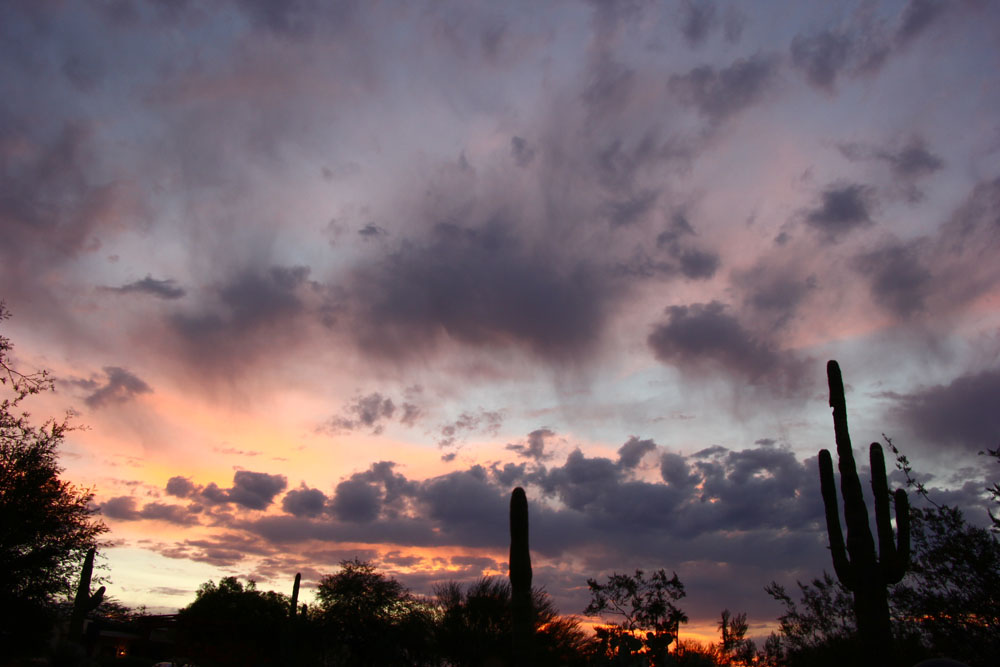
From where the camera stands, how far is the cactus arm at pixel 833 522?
49.6 feet

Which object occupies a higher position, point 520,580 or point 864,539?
point 864,539

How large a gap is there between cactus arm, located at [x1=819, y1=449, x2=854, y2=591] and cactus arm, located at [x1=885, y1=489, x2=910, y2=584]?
0.83m

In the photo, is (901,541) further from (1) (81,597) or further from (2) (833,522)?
(1) (81,597)

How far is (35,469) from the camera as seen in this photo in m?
25.2

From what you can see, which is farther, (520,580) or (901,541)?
(520,580)

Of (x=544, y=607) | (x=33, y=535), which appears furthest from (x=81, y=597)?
(x=544, y=607)

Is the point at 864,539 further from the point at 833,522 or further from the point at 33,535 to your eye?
the point at 33,535

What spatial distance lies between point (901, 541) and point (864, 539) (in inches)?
37.5

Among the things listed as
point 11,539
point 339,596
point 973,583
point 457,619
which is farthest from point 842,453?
point 339,596

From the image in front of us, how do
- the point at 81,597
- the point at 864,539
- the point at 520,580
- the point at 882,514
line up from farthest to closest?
the point at 81,597 → the point at 520,580 → the point at 882,514 → the point at 864,539

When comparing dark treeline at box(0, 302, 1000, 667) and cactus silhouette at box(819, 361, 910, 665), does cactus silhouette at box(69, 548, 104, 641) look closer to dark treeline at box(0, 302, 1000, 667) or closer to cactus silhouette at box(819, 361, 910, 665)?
dark treeline at box(0, 302, 1000, 667)

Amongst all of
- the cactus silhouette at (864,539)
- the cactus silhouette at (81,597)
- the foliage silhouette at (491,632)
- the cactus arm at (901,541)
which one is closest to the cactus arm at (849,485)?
the cactus silhouette at (864,539)

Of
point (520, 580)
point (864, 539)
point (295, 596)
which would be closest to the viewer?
point (864, 539)

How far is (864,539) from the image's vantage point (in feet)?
49.5
